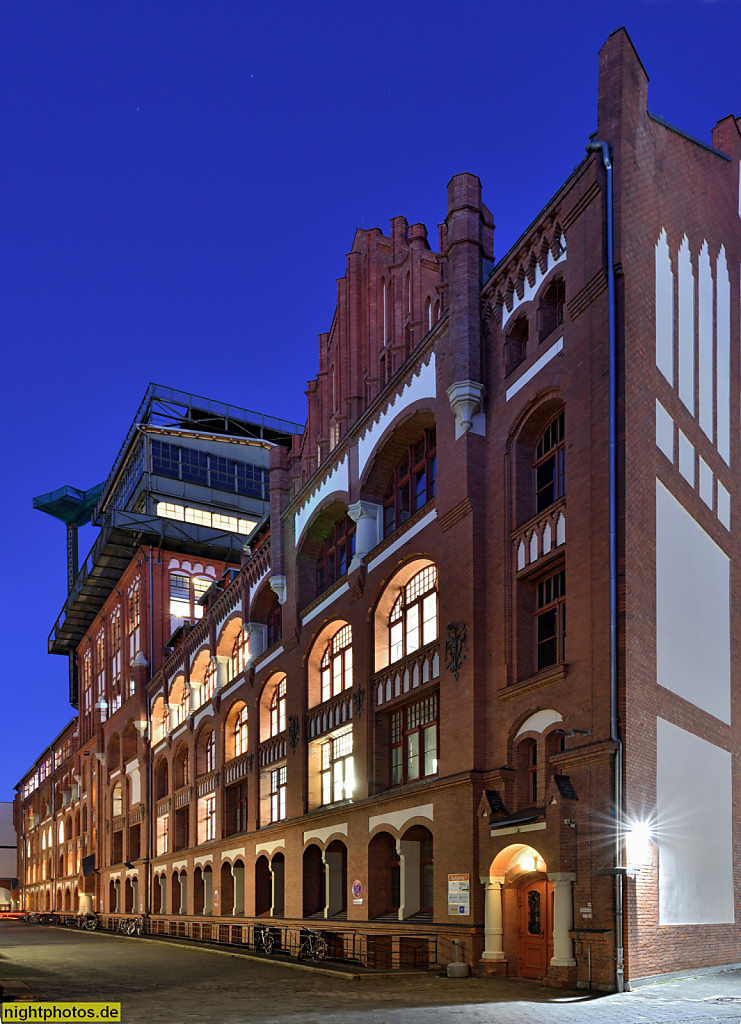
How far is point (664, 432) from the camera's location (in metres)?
23.3

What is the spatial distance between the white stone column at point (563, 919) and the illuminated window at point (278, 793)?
19871 millimetres

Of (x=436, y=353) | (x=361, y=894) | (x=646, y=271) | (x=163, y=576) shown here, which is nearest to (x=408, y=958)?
(x=361, y=894)

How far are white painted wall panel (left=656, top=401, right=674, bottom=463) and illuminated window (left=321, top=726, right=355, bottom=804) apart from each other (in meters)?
14.0

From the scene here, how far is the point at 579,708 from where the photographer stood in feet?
68.2

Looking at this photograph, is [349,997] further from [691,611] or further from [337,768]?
[337,768]

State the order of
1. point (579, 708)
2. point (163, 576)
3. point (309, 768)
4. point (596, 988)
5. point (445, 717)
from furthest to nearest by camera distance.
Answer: point (163, 576)
point (309, 768)
point (445, 717)
point (579, 708)
point (596, 988)

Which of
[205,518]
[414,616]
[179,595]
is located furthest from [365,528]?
[205,518]

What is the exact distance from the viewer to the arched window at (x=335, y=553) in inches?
1377

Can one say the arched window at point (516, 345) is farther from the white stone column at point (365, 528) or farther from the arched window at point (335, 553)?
the arched window at point (335, 553)

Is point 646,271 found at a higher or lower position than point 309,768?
higher

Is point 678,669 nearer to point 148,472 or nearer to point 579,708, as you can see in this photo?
point 579,708

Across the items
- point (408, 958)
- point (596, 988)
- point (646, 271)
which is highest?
point (646, 271)

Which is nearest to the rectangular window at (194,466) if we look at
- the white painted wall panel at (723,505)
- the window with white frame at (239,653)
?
the window with white frame at (239,653)

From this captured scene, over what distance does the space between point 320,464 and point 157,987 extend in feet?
60.2
